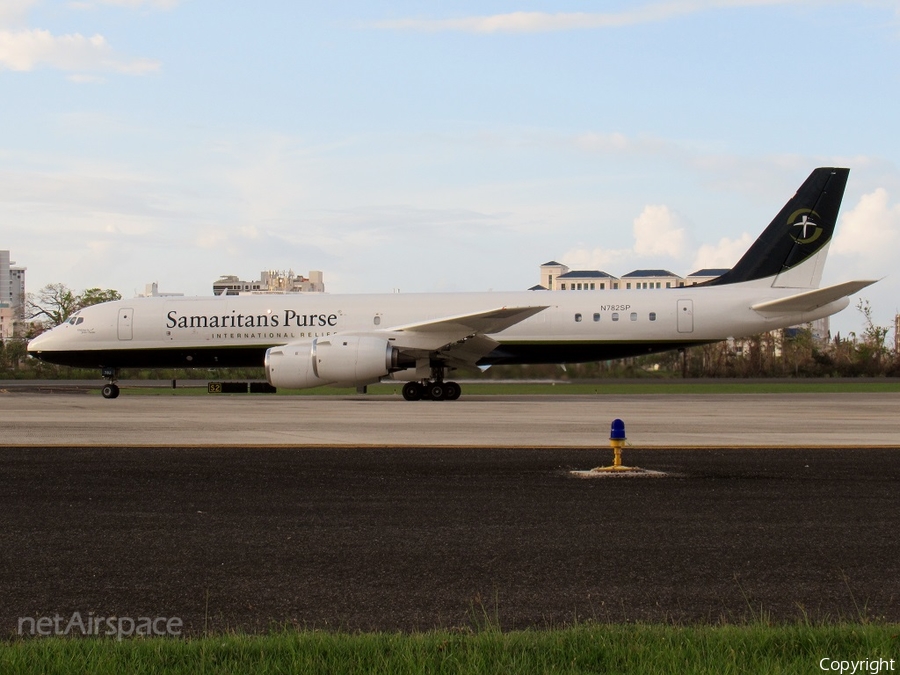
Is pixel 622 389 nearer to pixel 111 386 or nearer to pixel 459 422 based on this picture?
pixel 111 386

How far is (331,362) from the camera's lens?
2648 cm

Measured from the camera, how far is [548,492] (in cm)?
996

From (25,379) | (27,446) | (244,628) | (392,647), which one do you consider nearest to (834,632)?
(392,647)

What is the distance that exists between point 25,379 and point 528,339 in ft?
114

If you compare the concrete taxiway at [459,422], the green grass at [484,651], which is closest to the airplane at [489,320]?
the concrete taxiway at [459,422]

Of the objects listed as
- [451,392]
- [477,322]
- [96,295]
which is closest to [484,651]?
[477,322]

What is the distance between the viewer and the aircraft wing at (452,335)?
27.5 m

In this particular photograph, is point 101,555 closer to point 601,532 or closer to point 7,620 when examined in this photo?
point 7,620

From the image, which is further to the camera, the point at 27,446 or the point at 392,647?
the point at 27,446

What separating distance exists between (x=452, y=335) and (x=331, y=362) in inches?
144

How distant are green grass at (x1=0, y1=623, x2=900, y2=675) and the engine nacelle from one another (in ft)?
70.7

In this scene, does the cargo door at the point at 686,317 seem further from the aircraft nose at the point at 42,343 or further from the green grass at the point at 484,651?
the green grass at the point at 484,651

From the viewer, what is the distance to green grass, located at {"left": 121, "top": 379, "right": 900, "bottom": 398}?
33656 mm

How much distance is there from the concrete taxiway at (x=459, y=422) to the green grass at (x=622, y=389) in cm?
541
